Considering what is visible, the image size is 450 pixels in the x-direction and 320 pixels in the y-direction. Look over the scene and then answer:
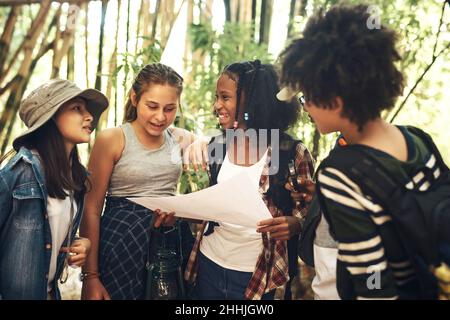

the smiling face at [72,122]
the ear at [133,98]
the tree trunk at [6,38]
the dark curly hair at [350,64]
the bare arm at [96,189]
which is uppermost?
the tree trunk at [6,38]

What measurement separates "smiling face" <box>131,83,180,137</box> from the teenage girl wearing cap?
135 mm

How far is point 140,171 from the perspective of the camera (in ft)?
4.39

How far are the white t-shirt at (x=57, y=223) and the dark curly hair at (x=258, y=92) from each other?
57 centimetres

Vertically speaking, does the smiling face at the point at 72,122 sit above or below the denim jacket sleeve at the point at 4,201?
above

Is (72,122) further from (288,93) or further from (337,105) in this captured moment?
(337,105)

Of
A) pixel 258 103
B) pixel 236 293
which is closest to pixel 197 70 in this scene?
pixel 258 103

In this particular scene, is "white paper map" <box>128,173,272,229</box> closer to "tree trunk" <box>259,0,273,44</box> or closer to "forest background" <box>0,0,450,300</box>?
"forest background" <box>0,0,450,300</box>

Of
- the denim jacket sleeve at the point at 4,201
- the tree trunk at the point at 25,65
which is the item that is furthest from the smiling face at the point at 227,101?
the tree trunk at the point at 25,65

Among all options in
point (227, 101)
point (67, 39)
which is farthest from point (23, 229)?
point (67, 39)

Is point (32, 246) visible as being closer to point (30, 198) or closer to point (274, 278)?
point (30, 198)

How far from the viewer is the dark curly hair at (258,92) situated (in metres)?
1.37

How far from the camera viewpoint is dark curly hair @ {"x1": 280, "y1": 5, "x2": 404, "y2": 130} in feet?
2.78

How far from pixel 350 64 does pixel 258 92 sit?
55 cm

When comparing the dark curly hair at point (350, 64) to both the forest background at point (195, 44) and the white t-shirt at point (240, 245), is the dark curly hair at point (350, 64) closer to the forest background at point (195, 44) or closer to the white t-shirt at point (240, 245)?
the white t-shirt at point (240, 245)
